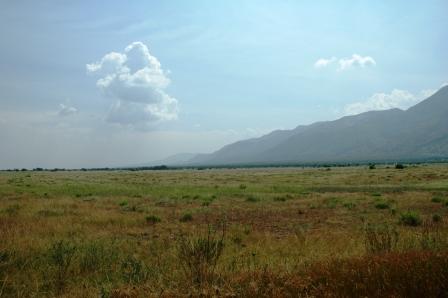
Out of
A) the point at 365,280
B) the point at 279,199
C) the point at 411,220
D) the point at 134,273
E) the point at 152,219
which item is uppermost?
the point at 365,280

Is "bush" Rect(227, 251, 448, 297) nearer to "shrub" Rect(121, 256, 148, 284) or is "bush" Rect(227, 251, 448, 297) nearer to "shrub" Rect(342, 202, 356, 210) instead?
"shrub" Rect(121, 256, 148, 284)

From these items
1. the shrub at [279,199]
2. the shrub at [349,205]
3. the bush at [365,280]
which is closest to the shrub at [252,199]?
the shrub at [279,199]

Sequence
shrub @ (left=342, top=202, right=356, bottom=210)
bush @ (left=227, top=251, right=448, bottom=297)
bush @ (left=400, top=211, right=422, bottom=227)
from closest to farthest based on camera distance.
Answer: bush @ (left=227, top=251, right=448, bottom=297)
bush @ (left=400, top=211, right=422, bottom=227)
shrub @ (left=342, top=202, right=356, bottom=210)

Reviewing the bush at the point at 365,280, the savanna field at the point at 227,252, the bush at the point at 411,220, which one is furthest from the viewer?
the bush at the point at 411,220

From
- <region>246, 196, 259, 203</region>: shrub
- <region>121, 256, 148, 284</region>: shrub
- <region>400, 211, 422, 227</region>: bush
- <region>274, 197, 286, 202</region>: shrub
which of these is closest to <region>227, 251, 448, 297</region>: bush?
<region>121, 256, 148, 284</region>: shrub

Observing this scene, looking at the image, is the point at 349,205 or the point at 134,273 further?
the point at 349,205

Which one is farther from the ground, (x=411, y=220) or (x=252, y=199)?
(x=411, y=220)

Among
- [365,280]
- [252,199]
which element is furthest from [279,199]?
[365,280]

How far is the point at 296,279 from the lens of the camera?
5.43 metres

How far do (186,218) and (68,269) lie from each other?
10218 millimetres

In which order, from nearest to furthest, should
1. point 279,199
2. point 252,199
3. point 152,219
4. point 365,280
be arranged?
point 365,280 → point 152,219 → point 252,199 → point 279,199

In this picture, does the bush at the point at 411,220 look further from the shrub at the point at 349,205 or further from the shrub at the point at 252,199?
the shrub at the point at 252,199

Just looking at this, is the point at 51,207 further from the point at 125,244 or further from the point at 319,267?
the point at 319,267

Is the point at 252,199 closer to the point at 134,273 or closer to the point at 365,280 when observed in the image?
the point at 134,273
